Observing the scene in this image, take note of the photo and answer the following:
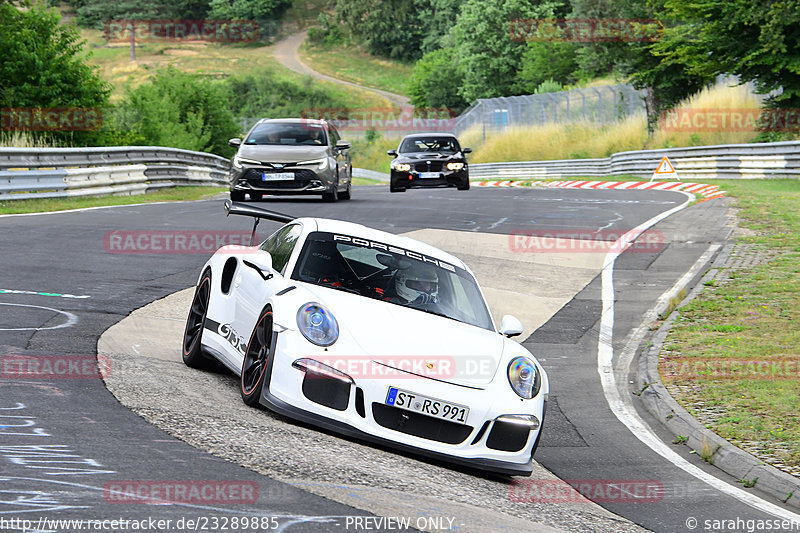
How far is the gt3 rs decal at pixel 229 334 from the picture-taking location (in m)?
7.34

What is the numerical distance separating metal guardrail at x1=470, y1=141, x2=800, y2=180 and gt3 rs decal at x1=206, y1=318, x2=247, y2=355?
85.9ft

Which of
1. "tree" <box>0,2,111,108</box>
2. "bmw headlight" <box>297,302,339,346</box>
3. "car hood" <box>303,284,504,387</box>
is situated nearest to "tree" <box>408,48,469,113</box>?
"tree" <box>0,2,111,108</box>

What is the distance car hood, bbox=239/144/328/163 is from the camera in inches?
851

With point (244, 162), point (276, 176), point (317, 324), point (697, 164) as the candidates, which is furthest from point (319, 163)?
point (697, 164)

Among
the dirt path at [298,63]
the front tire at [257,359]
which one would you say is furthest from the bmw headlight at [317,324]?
the dirt path at [298,63]

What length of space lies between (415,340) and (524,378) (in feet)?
2.47

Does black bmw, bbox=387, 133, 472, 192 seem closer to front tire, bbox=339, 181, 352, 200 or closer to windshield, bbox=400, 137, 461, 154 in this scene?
windshield, bbox=400, 137, 461, 154

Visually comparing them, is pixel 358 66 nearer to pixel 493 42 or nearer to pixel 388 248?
pixel 493 42

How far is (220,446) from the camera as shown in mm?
5676

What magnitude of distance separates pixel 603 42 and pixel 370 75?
84.9 meters

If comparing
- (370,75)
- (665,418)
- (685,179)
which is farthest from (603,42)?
(370,75)

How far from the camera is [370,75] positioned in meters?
132

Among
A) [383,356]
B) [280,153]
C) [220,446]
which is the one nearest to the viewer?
[220,446]

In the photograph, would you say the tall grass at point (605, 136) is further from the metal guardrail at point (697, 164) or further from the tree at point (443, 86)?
the tree at point (443, 86)
